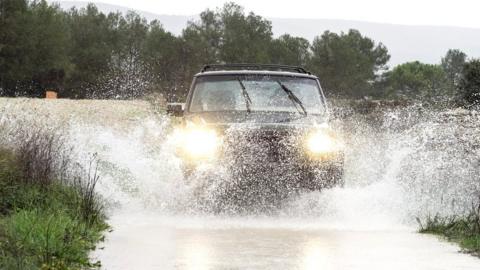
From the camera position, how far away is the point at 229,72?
12.8 m

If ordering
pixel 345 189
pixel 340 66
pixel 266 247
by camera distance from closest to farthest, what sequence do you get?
1. pixel 266 247
2. pixel 345 189
3. pixel 340 66

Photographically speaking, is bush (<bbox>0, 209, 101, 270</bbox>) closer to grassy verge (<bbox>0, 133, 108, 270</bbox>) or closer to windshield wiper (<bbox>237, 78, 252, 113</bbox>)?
grassy verge (<bbox>0, 133, 108, 270</bbox>)

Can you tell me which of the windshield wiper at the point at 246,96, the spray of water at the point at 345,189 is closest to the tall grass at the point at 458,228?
the spray of water at the point at 345,189

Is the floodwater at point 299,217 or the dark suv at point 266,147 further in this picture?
the dark suv at point 266,147

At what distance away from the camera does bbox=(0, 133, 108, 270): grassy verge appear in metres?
7.20

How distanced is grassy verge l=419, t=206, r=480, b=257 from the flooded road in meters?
0.19

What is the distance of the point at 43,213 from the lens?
9.23 metres

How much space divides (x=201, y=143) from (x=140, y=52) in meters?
91.7

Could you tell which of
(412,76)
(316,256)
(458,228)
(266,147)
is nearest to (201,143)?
(266,147)

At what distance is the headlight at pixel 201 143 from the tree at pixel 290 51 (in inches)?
3934

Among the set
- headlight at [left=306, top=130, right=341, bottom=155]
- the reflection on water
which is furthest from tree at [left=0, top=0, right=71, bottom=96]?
the reflection on water

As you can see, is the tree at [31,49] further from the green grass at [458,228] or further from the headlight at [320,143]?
the green grass at [458,228]

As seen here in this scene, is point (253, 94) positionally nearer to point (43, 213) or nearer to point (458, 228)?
point (458, 228)

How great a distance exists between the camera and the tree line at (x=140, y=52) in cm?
7756
